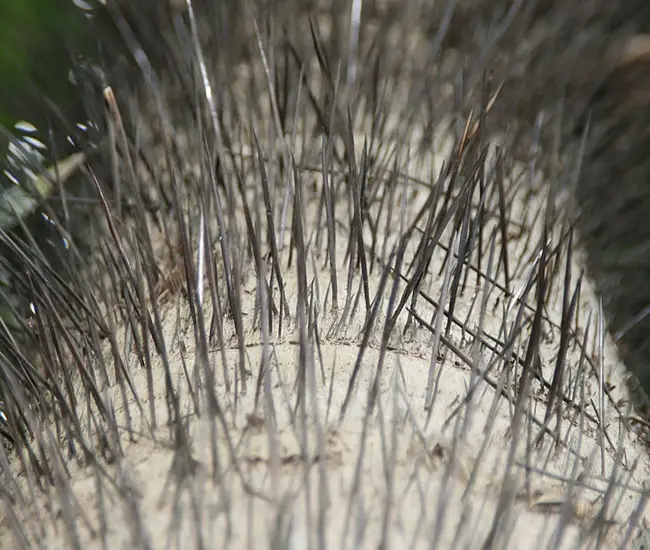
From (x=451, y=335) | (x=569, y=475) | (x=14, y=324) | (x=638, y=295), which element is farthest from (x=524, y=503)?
(x=638, y=295)

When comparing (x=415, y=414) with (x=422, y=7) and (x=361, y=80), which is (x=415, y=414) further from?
(x=422, y=7)

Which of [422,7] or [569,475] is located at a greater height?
[422,7]

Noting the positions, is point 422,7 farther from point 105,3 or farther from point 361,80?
point 105,3

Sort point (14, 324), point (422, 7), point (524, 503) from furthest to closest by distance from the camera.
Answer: point (422, 7)
point (14, 324)
point (524, 503)

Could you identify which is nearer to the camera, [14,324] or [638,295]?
[14,324]

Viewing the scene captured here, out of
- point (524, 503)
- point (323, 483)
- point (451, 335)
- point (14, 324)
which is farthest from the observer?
point (14, 324)

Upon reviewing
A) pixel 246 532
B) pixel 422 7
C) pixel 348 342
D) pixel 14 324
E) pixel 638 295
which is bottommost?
pixel 246 532

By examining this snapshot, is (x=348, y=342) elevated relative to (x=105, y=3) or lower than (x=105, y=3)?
lower

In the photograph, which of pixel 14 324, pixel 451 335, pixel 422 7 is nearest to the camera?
pixel 451 335

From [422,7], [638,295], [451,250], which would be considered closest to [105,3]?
[422,7]
